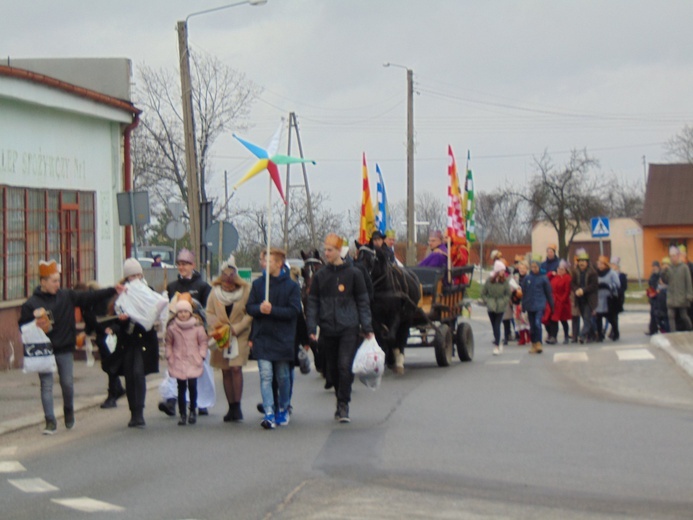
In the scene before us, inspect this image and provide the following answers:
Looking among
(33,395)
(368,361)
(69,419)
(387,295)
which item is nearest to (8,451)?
(69,419)

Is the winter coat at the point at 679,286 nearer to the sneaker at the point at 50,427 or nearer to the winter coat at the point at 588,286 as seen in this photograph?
the winter coat at the point at 588,286

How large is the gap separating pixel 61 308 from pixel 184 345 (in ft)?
4.10

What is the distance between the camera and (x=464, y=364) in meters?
19.4

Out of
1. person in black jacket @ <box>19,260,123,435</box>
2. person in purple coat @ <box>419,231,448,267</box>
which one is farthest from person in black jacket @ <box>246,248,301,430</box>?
person in purple coat @ <box>419,231,448,267</box>

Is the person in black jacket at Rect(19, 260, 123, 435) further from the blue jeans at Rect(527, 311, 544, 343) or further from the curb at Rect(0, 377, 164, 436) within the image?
the blue jeans at Rect(527, 311, 544, 343)

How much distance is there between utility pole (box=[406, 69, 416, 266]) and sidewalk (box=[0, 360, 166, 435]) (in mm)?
23845

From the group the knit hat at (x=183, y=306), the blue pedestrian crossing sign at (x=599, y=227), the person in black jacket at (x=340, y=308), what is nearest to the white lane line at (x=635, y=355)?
the person in black jacket at (x=340, y=308)

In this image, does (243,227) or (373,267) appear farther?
(243,227)

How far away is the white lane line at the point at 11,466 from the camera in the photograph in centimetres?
979

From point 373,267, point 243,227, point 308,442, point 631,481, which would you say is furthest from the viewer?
point 243,227

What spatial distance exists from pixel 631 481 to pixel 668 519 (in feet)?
4.05

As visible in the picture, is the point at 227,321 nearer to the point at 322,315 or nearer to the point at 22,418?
the point at 322,315

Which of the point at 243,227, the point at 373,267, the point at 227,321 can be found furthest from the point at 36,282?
the point at 243,227

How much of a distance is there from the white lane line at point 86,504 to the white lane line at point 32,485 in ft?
1.41
